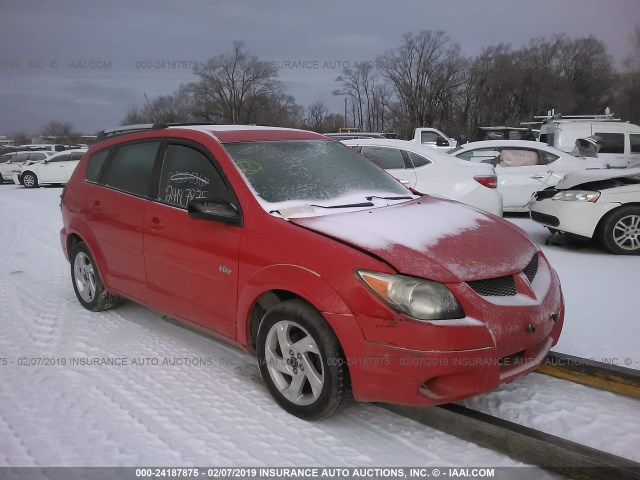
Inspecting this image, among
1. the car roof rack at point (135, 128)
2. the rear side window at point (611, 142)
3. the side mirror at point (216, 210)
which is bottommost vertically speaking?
the side mirror at point (216, 210)

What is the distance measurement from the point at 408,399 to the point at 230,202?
1609 millimetres

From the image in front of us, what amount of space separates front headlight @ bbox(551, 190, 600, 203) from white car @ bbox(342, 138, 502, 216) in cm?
83

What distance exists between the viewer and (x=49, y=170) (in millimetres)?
20625

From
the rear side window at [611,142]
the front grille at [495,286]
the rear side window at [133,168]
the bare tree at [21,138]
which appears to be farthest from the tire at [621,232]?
the bare tree at [21,138]

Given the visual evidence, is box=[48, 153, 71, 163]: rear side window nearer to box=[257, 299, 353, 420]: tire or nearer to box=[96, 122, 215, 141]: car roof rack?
box=[96, 122, 215, 141]: car roof rack

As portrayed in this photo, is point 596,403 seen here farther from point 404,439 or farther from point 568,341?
point 404,439

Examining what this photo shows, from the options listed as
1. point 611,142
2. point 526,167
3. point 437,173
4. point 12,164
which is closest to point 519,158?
point 526,167

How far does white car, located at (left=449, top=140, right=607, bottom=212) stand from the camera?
937 centimetres

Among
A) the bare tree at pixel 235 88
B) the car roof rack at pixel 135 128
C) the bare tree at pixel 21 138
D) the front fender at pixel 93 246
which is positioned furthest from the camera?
the bare tree at pixel 21 138

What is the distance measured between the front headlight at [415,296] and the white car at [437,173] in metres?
4.73

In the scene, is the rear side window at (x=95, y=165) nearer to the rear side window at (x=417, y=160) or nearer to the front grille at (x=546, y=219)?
the rear side window at (x=417, y=160)

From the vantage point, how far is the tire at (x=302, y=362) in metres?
2.70

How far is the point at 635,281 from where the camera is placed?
5523 mm

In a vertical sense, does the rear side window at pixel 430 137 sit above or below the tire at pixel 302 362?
above
